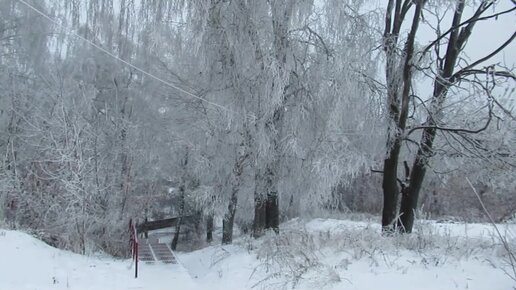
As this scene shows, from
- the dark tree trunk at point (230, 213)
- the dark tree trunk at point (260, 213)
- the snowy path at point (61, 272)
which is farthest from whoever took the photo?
the dark tree trunk at point (230, 213)

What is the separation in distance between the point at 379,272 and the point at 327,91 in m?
5.71

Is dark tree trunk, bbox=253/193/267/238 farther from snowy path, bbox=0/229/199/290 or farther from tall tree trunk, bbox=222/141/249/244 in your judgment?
snowy path, bbox=0/229/199/290

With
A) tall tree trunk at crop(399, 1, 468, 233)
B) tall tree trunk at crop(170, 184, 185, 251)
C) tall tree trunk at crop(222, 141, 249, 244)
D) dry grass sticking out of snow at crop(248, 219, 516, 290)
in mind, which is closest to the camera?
dry grass sticking out of snow at crop(248, 219, 516, 290)

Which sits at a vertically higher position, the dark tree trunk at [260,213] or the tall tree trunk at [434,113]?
the tall tree trunk at [434,113]

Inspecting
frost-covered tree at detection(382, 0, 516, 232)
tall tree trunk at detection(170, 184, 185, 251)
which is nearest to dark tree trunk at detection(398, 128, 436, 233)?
frost-covered tree at detection(382, 0, 516, 232)

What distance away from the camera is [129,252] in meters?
13.7

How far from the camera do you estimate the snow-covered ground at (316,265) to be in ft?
19.1

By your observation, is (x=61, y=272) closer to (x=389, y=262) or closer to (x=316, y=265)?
(x=316, y=265)

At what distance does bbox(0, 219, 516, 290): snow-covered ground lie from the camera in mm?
5809

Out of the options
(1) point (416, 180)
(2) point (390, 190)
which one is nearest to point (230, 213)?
(2) point (390, 190)

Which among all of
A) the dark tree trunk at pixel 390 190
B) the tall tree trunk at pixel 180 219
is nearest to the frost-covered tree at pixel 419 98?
the dark tree trunk at pixel 390 190

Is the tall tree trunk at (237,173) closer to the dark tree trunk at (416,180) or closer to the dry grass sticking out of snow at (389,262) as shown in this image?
the dark tree trunk at (416,180)

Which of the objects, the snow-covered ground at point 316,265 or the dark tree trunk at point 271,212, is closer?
the snow-covered ground at point 316,265

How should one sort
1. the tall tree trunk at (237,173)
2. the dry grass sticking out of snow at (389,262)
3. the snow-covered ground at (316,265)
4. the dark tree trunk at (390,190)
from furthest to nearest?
1. the tall tree trunk at (237,173)
2. the dark tree trunk at (390,190)
3. the snow-covered ground at (316,265)
4. the dry grass sticking out of snow at (389,262)
